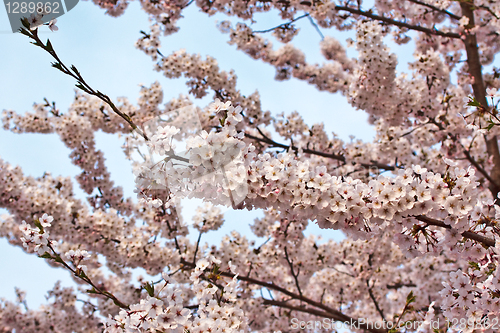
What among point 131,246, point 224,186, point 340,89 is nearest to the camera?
point 224,186

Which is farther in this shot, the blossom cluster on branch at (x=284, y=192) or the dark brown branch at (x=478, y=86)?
the dark brown branch at (x=478, y=86)

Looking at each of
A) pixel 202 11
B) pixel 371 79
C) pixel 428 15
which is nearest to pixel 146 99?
pixel 202 11

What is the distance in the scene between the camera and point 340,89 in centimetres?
1174

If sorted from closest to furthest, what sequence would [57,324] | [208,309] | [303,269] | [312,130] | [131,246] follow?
[208,309] → [131,246] → [312,130] → [303,269] → [57,324]

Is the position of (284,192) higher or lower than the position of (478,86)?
lower

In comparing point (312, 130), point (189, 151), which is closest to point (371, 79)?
point (312, 130)

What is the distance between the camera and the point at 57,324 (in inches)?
384

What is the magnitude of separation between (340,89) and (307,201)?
10142mm

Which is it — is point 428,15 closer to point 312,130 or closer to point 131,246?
point 312,130

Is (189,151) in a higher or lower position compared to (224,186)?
higher

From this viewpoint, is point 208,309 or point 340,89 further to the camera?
point 340,89

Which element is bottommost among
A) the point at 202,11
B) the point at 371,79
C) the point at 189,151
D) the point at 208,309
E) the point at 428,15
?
the point at 208,309

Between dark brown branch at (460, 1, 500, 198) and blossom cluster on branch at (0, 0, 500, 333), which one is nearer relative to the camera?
blossom cluster on branch at (0, 0, 500, 333)

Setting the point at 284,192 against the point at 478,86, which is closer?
the point at 284,192
